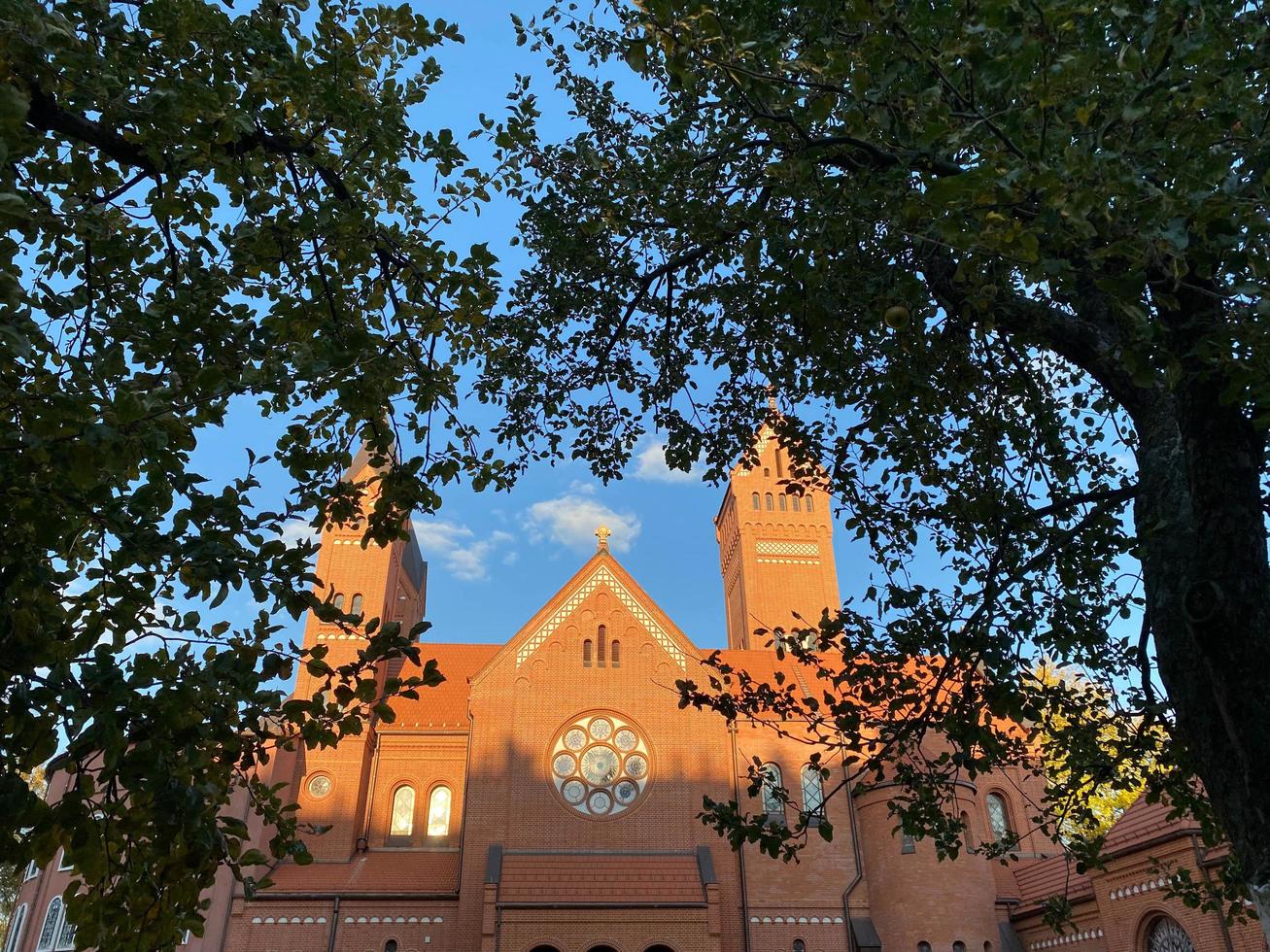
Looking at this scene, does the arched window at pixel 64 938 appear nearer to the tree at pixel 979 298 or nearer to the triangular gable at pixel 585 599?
the triangular gable at pixel 585 599

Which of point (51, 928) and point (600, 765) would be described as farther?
point (51, 928)

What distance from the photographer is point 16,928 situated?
26.5m

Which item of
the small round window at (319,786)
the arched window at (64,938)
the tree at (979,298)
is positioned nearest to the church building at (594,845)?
the small round window at (319,786)

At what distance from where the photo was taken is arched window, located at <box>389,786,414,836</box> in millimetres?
25938

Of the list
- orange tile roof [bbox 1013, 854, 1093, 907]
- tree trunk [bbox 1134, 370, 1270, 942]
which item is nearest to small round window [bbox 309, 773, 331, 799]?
orange tile roof [bbox 1013, 854, 1093, 907]

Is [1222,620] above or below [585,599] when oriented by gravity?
below

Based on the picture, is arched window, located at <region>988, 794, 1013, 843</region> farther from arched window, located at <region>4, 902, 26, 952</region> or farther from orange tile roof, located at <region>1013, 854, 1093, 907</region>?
arched window, located at <region>4, 902, 26, 952</region>

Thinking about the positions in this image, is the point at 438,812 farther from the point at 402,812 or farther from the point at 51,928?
the point at 51,928

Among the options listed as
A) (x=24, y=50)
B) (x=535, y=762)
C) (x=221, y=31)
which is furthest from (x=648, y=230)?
(x=535, y=762)

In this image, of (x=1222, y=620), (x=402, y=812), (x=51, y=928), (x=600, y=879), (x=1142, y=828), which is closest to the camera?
(x=1222, y=620)

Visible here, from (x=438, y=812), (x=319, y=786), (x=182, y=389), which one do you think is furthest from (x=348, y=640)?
(x=182, y=389)

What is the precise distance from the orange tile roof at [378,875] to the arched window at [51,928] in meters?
6.53

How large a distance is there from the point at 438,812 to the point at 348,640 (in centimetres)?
602

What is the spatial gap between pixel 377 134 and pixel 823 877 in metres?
23.9
